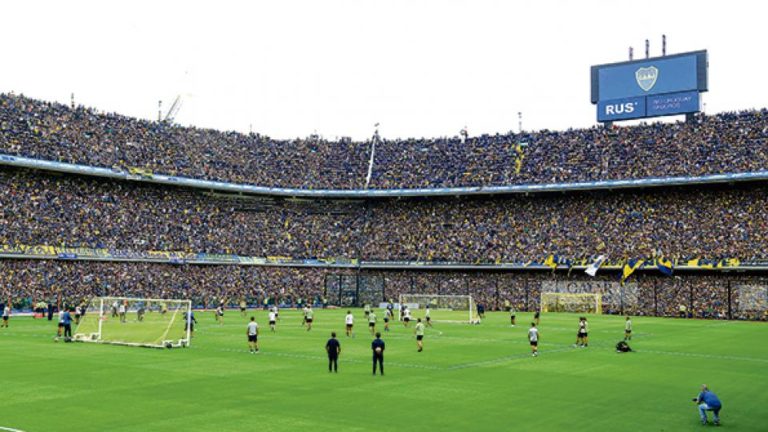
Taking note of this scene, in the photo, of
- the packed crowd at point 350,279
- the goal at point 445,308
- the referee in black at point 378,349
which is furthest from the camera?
the packed crowd at point 350,279

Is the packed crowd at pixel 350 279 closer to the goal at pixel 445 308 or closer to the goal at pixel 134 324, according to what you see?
the goal at pixel 445 308

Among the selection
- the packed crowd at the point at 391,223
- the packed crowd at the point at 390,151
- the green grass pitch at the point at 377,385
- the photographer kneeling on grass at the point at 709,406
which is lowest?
the green grass pitch at the point at 377,385

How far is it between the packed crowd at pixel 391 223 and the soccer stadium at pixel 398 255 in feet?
0.73

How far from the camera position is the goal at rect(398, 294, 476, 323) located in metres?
60.8

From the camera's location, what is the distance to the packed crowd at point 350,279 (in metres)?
66.4

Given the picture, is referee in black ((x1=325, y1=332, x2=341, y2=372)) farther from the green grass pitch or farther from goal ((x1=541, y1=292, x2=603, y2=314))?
goal ((x1=541, y1=292, x2=603, y2=314))

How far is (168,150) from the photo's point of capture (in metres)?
82.9

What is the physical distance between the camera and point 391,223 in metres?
91.9

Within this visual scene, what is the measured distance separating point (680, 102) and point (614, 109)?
6.80 metres

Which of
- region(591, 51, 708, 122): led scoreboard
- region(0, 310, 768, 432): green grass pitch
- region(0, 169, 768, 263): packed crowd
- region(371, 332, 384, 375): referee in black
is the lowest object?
region(0, 310, 768, 432): green grass pitch

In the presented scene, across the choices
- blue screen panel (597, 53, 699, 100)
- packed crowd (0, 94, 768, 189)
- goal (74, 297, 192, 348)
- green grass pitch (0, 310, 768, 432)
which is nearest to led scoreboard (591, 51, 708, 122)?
blue screen panel (597, 53, 699, 100)

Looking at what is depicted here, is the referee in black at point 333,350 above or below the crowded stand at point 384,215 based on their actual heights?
below

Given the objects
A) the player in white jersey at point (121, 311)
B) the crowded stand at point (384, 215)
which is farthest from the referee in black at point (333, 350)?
the crowded stand at point (384, 215)

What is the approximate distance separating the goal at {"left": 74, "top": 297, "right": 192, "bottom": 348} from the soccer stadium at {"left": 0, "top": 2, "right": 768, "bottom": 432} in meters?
0.15
